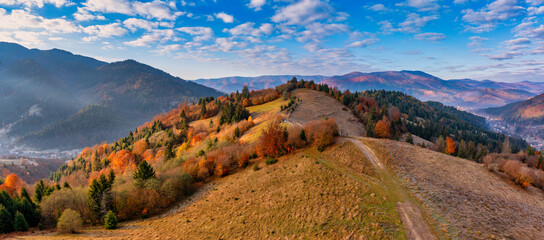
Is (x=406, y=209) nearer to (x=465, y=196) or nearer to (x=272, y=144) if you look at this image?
(x=465, y=196)

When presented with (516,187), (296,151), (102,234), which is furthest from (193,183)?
(516,187)

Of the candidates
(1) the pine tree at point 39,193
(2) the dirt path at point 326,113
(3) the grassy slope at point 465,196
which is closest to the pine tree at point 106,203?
(1) the pine tree at point 39,193

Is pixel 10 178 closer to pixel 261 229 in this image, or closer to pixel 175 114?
pixel 175 114

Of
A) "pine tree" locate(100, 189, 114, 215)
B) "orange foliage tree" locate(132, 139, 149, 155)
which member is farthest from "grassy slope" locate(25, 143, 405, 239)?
"orange foliage tree" locate(132, 139, 149, 155)

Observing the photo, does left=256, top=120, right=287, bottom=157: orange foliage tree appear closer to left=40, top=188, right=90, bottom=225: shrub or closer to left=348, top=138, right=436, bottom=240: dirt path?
left=348, top=138, right=436, bottom=240: dirt path

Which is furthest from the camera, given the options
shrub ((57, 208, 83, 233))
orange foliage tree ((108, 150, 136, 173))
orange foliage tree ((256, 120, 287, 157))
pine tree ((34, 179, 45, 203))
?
orange foliage tree ((108, 150, 136, 173))

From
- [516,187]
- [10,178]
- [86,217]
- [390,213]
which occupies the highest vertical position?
[390,213]

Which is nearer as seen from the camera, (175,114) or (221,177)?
(221,177)

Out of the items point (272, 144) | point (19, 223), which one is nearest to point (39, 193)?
point (19, 223)
